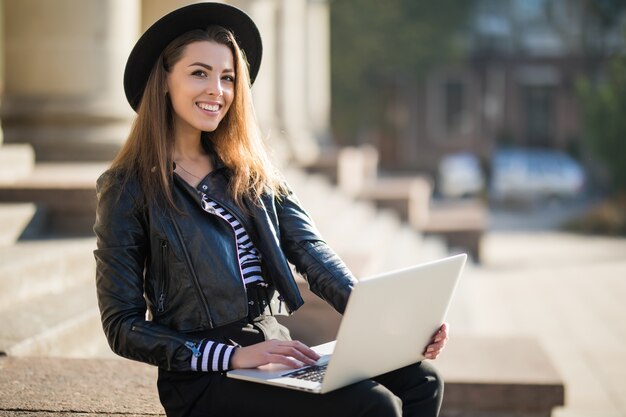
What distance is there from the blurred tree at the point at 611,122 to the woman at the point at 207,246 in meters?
17.5

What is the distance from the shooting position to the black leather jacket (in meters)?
3.05

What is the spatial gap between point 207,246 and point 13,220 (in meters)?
3.56

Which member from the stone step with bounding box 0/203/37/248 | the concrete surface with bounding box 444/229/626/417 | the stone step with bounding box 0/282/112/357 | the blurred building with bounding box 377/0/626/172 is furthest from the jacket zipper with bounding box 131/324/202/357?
the blurred building with bounding box 377/0/626/172

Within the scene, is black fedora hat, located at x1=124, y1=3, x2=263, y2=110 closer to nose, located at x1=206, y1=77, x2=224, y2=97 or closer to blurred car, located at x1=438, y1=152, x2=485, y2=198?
nose, located at x1=206, y1=77, x2=224, y2=97

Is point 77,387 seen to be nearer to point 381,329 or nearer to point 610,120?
point 381,329

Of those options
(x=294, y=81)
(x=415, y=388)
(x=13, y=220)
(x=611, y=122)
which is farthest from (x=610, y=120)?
(x=415, y=388)

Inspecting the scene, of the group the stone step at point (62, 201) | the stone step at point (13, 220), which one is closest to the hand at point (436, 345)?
the stone step at point (13, 220)

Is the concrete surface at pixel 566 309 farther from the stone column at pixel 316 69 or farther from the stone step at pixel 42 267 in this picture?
the stone column at pixel 316 69

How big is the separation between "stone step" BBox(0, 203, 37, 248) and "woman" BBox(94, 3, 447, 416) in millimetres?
3118

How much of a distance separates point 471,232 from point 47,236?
28.2 feet

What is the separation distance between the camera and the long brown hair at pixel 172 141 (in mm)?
3219

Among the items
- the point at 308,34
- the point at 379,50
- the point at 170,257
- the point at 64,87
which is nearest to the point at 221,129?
the point at 170,257

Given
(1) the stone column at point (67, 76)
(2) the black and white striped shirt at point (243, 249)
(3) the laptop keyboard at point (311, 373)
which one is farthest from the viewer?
(1) the stone column at point (67, 76)

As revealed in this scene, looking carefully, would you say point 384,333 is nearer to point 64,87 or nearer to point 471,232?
point 64,87
